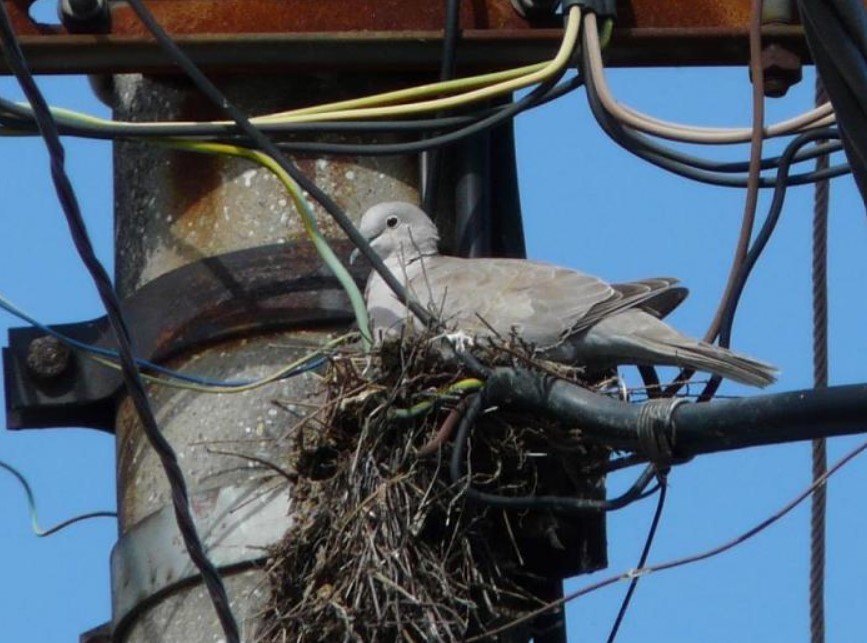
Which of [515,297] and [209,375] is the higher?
[515,297]

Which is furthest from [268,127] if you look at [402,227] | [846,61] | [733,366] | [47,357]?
[846,61]

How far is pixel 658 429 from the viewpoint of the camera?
4.98 metres

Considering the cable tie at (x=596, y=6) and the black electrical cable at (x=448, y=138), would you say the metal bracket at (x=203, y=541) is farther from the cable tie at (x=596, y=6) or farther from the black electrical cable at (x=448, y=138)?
the cable tie at (x=596, y=6)

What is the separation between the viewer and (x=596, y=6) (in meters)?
6.27

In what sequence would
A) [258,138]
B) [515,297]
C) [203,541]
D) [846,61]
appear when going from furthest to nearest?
[515,297], [258,138], [203,541], [846,61]

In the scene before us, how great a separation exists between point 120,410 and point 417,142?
854mm

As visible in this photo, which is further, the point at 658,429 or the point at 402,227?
the point at 402,227

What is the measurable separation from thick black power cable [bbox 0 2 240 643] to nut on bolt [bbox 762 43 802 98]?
6.62 feet

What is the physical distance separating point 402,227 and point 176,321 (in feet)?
2.24

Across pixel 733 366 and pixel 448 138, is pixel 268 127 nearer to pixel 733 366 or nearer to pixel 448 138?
pixel 448 138

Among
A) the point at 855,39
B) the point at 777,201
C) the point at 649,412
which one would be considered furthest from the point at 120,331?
the point at 777,201

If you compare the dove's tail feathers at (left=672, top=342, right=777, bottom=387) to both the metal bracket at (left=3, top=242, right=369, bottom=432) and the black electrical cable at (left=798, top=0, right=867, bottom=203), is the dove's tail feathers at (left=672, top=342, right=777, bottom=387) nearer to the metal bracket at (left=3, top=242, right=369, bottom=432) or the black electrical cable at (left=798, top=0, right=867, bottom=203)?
the metal bracket at (left=3, top=242, right=369, bottom=432)

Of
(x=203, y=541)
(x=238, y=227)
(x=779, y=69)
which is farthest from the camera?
(x=779, y=69)

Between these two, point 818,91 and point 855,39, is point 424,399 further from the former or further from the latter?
point 855,39
